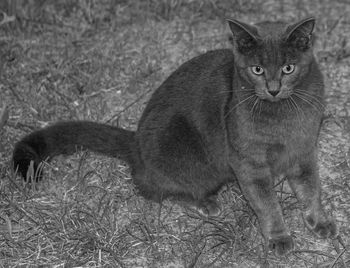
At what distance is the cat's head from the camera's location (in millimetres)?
3219

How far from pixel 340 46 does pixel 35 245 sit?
2690 millimetres

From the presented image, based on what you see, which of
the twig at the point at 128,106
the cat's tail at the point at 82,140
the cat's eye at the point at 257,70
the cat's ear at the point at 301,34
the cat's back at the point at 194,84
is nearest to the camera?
the cat's ear at the point at 301,34

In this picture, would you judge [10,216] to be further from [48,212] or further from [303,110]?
[303,110]

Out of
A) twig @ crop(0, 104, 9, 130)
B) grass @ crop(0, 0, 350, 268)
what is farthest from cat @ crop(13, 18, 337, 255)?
twig @ crop(0, 104, 9, 130)

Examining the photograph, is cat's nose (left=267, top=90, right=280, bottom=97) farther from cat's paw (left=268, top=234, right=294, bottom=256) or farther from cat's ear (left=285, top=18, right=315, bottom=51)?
cat's paw (left=268, top=234, right=294, bottom=256)

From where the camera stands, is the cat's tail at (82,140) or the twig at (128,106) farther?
the twig at (128,106)

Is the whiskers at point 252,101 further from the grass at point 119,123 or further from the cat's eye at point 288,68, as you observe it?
the grass at point 119,123

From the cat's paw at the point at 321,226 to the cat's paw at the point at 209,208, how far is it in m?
0.49

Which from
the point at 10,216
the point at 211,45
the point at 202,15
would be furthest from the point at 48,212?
the point at 202,15

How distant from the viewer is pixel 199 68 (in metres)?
3.79

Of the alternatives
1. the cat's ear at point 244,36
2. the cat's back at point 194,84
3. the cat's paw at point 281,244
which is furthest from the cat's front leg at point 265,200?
the cat's ear at point 244,36

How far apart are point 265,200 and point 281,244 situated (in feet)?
0.76

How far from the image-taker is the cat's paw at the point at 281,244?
135 inches

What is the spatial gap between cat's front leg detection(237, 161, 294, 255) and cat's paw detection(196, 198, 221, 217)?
0.35 m
